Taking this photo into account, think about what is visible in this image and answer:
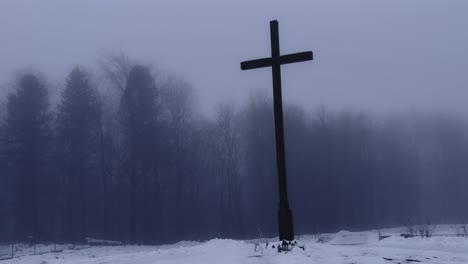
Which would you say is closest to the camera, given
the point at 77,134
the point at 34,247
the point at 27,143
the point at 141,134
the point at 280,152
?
the point at 280,152

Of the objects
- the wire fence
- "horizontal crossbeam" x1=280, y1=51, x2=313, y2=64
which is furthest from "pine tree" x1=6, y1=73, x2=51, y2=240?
"horizontal crossbeam" x1=280, y1=51, x2=313, y2=64

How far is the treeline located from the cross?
3135 centimetres

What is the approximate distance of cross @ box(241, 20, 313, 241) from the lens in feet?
30.7

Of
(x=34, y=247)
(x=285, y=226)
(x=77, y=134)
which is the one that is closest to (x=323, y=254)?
(x=285, y=226)

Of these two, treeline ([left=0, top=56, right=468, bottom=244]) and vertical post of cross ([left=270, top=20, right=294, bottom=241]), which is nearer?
vertical post of cross ([left=270, top=20, right=294, bottom=241])

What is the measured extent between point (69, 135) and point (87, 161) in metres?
3.06

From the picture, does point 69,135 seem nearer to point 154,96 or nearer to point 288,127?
point 154,96

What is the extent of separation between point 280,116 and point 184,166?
38968mm

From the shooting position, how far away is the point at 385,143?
67.2m

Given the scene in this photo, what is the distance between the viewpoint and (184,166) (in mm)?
48250

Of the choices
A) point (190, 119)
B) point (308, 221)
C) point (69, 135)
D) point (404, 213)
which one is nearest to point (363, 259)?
point (69, 135)

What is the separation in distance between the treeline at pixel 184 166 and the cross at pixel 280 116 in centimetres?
3135

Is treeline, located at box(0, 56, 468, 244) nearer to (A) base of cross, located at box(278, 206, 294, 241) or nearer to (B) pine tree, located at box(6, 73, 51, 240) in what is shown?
(B) pine tree, located at box(6, 73, 51, 240)

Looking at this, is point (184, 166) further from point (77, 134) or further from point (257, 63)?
point (257, 63)
